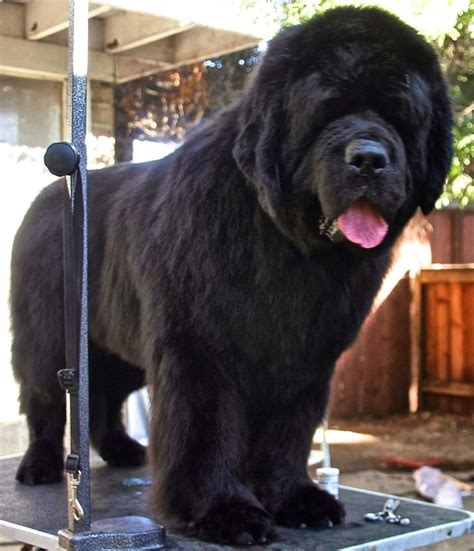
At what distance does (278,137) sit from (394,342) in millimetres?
8308

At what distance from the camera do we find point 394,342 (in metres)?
10.5

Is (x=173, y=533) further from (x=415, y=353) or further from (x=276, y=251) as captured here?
(x=415, y=353)

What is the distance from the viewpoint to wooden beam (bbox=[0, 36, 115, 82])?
18.2ft

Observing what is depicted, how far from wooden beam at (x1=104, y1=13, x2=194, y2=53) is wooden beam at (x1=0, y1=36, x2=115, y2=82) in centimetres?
18

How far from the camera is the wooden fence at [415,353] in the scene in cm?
1008

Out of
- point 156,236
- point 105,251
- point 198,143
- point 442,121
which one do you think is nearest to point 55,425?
point 105,251

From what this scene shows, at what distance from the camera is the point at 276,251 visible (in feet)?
8.31

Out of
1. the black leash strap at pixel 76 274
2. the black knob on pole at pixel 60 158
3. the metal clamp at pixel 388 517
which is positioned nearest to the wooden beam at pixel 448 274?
the metal clamp at pixel 388 517

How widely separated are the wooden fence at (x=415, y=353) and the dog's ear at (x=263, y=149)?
7618 mm

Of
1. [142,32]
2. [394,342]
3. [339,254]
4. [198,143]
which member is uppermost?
[142,32]

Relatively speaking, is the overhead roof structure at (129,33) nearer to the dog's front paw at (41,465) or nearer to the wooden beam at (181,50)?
the wooden beam at (181,50)

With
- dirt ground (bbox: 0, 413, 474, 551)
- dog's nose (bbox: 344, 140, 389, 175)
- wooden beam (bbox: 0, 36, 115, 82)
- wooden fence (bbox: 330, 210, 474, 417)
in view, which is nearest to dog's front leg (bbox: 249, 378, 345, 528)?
dog's nose (bbox: 344, 140, 389, 175)

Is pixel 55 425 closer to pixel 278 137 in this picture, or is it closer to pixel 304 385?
pixel 304 385

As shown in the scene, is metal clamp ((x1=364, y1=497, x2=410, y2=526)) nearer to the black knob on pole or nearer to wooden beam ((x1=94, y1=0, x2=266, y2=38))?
the black knob on pole
